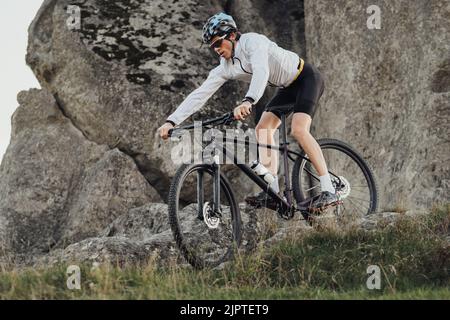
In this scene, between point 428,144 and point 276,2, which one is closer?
point 428,144

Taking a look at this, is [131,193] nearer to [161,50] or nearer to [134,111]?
[134,111]

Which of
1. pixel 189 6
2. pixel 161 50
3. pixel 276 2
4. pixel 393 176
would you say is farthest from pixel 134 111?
pixel 393 176

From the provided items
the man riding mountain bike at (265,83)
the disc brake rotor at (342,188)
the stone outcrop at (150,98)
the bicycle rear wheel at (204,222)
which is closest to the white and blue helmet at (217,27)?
the man riding mountain bike at (265,83)

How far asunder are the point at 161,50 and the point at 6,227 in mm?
5277

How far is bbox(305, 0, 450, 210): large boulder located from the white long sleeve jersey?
433 centimetres

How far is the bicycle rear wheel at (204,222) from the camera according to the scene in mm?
9305

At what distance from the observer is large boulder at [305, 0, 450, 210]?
14.2 meters

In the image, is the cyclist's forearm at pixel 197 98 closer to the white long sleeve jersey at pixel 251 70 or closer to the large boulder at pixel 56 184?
the white long sleeve jersey at pixel 251 70

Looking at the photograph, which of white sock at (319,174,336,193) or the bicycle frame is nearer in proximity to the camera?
the bicycle frame

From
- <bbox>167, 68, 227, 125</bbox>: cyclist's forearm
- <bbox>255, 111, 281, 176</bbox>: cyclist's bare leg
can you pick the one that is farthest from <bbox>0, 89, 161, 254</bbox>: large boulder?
<bbox>167, 68, 227, 125</bbox>: cyclist's forearm

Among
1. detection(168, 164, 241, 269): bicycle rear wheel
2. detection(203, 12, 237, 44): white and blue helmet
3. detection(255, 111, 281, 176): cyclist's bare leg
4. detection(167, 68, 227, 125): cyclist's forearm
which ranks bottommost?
detection(168, 164, 241, 269): bicycle rear wheel

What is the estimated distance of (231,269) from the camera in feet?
31.1

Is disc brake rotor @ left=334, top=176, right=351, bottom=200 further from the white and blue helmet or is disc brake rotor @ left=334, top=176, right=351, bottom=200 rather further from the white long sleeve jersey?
the white and blue helmet

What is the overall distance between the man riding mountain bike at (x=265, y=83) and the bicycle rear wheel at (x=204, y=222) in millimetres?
522
